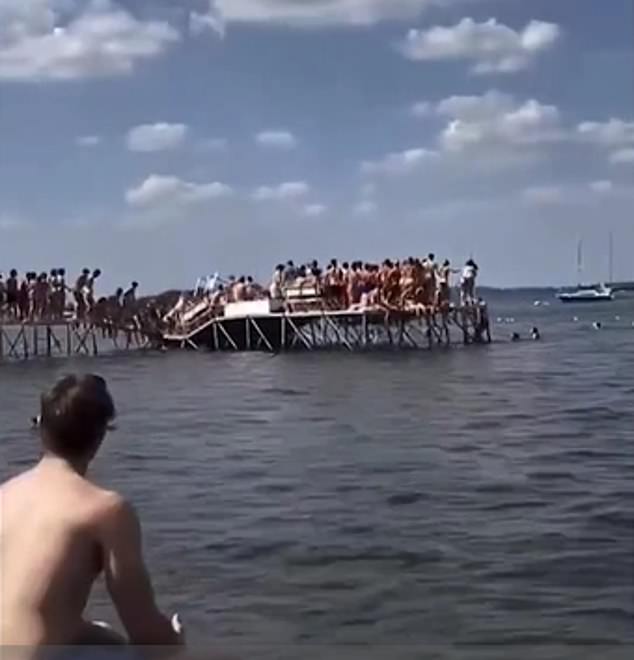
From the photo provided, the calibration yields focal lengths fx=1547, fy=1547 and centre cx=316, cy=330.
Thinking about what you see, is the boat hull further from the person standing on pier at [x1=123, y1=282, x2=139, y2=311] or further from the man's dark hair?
the man's dark hair

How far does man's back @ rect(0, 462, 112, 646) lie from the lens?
4277mm

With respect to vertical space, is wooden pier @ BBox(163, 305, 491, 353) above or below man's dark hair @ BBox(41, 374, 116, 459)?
below

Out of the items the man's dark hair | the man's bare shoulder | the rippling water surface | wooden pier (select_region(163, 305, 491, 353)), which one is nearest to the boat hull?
wooden pier (select_region(163, 305, 491, 353))

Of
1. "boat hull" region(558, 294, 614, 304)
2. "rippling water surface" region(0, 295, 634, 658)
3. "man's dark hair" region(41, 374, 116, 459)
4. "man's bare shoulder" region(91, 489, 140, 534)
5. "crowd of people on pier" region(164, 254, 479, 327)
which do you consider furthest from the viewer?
"boat hull" region(558, 294, 614, 304)

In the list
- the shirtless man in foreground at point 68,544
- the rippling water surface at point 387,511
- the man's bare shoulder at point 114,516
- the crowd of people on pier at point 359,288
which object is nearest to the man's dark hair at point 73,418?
the shirtless man in foreground at point 68,544

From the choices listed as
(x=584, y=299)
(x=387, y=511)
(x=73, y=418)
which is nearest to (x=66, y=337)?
(x=387, y=511)

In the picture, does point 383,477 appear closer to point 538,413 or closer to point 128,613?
point 538,413

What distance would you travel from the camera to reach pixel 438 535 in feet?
43.5

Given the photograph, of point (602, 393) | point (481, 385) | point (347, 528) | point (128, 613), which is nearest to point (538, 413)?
point (602, 393)

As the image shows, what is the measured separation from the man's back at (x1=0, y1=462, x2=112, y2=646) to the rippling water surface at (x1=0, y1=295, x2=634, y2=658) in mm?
1157

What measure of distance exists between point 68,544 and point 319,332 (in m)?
45.5

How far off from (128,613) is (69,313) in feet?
140

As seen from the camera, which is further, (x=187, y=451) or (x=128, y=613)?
(x=187, y=451)

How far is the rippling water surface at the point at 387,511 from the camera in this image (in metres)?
10.1
